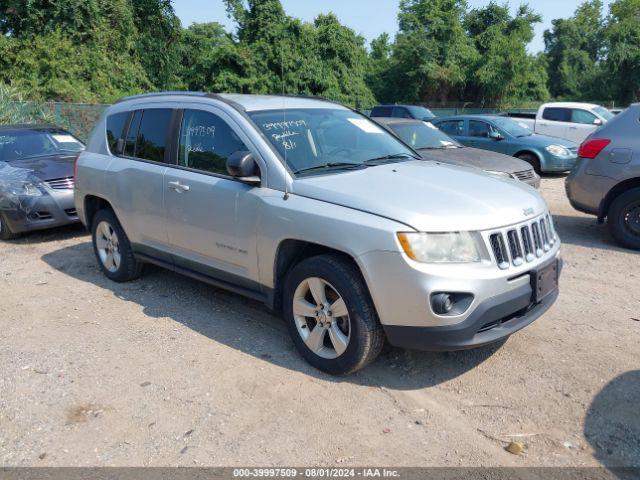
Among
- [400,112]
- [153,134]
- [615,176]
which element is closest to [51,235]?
[153,134]

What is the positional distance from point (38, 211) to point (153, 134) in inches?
128

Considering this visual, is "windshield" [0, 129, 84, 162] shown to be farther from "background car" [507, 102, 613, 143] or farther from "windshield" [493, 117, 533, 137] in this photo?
"background car" [507, 102, 613, 143]

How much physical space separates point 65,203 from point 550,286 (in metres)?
6.30

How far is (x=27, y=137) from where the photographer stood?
346 inches

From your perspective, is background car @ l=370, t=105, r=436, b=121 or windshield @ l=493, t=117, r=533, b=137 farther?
background car @ l=370, t=105, r=436, b=121

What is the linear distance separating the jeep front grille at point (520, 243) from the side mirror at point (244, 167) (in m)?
1.69

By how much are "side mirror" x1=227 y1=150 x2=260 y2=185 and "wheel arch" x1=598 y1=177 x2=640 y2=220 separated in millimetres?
4844

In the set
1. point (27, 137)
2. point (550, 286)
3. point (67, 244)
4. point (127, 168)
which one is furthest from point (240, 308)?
point (27, 137)

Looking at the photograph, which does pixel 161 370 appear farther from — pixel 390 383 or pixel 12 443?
pixel 390 383

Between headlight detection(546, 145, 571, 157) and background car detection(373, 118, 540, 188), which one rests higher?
background car detection(373, 118, 540, 188)

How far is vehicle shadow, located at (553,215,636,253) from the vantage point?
282 inches

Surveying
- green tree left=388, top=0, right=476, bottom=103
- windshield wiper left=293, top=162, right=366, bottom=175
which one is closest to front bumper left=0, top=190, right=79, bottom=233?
windshield wiper left=293, top=162, right=366, bottom=175

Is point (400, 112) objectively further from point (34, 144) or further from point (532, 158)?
point (34, 144)

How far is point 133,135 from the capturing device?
5.48 m
